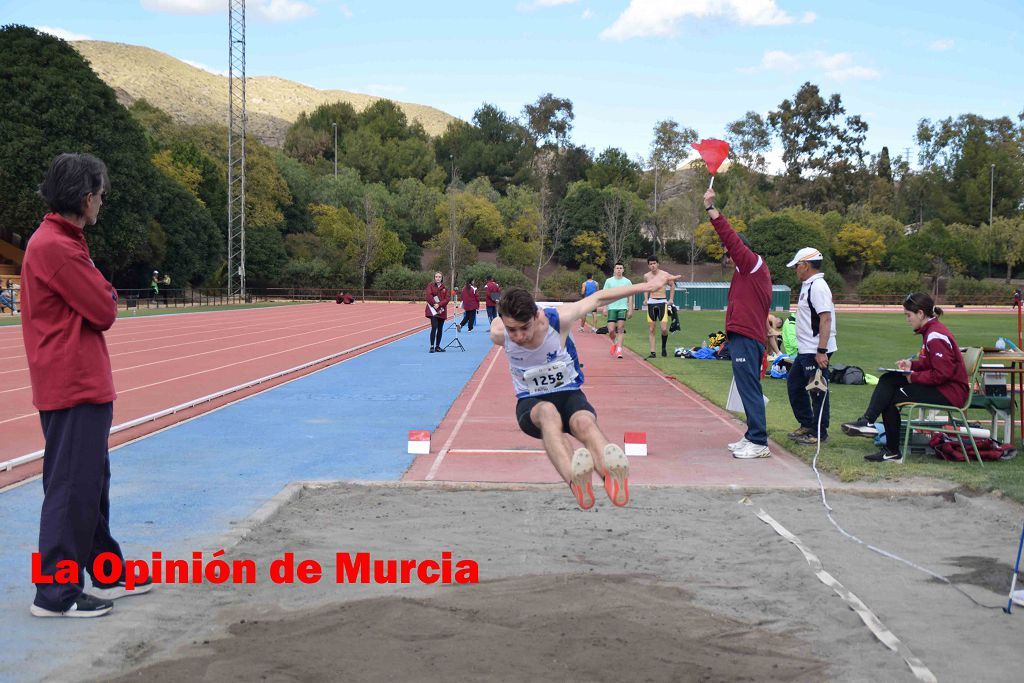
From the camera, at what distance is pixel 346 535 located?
594cm

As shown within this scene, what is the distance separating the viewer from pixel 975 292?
223 ft

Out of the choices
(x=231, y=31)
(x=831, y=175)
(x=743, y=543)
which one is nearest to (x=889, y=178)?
(x=831, y=175)

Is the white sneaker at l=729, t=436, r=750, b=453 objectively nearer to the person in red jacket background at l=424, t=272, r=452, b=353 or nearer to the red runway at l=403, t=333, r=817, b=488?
the red runway at l=403, t=333, r=817, b=488

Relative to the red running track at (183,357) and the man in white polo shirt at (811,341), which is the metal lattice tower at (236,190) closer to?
the red running track at (183,357)

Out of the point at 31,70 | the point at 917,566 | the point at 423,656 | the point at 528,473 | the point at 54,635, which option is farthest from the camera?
the point at 31,70

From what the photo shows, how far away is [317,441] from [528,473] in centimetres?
272

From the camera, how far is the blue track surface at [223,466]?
4.95m

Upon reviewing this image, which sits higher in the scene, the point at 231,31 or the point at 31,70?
the point at 231,31

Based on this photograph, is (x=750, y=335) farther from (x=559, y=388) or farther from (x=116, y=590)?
(x=116, y=590)

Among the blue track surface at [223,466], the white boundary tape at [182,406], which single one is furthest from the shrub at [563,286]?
the blue track surface at [223,466]

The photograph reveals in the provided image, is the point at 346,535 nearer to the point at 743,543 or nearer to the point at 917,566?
the point at 743,543

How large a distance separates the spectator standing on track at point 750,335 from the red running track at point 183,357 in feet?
20.8

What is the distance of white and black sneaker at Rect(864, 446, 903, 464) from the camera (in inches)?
335

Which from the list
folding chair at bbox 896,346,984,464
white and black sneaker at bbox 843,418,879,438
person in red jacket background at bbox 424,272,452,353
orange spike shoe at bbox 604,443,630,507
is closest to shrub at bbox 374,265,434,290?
person in red jacket background at bbox 424,272,452,353
